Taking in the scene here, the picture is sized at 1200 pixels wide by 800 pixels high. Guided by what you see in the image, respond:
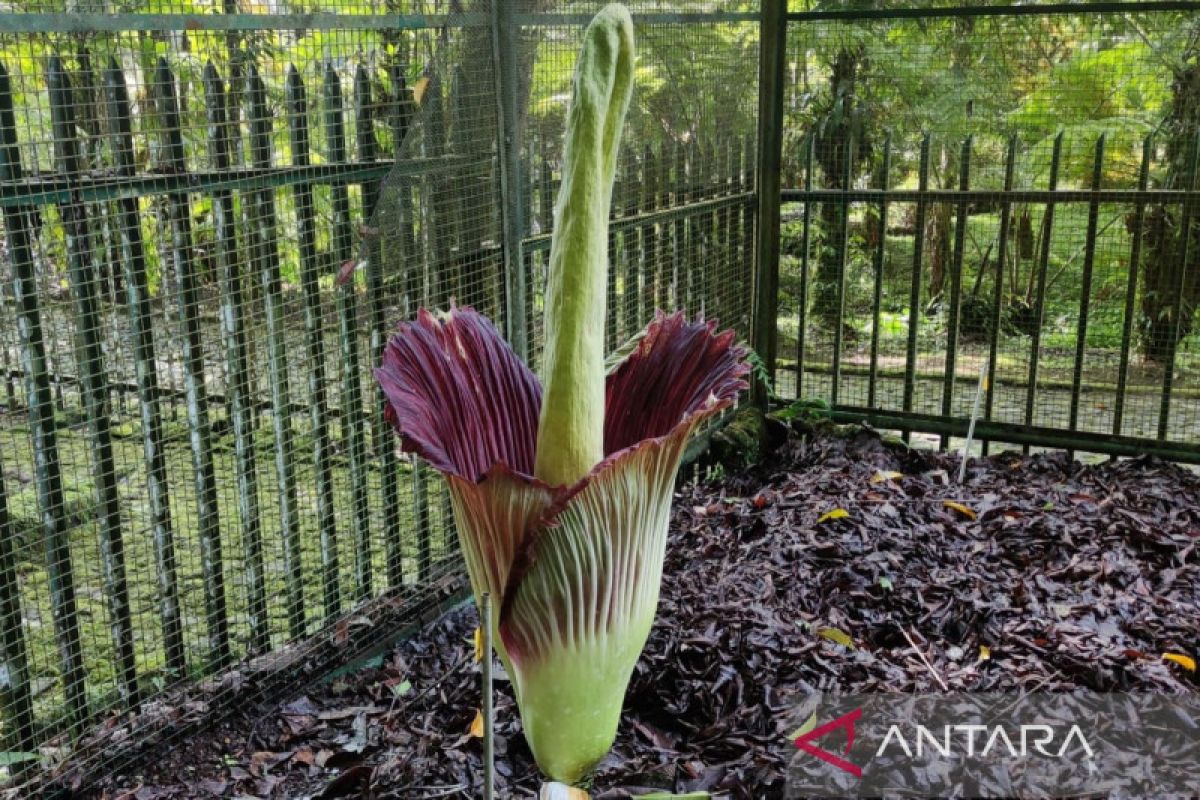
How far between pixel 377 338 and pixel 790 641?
1282mm

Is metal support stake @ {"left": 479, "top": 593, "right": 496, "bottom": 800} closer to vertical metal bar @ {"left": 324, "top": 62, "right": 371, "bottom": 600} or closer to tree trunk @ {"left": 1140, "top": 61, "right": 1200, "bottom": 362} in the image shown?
vertical metal bar @ {"left": 324, "top": 62, "right": 371, "bottom": 600}

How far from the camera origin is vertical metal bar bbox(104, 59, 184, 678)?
6.87 feet

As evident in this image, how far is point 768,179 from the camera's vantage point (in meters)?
4.57

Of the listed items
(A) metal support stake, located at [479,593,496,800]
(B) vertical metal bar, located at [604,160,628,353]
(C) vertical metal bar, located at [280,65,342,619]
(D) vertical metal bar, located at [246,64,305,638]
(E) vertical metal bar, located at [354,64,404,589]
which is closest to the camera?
(A) metal support stake, located at [479,593,496,800]

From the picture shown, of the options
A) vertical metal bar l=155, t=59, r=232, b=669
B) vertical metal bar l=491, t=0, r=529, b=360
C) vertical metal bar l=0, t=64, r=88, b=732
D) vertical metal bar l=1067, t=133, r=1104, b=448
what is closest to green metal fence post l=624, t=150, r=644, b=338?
vertical metal bar l=491, t=0, r=529, b=360

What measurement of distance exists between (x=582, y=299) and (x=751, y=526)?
2.51 m

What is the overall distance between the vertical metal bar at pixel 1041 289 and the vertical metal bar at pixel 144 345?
3.17 m

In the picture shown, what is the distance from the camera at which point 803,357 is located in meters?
4.72

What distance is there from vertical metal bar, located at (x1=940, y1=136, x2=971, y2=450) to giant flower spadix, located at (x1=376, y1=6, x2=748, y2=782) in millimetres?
3084

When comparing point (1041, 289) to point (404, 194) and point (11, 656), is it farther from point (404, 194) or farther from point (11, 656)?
point (11, 656)

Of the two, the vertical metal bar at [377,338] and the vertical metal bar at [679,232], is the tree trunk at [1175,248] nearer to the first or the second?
the vertical metal bar at [679,232]

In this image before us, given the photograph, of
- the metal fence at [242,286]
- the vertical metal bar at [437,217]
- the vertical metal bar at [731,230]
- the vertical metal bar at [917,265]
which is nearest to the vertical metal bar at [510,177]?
the metal fence at [242,286]

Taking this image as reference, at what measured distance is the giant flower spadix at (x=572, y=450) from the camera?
1.10 m

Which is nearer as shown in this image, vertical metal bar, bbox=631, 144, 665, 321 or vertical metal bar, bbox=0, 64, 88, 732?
vertical metal bar, bbox=0, 64, 88, 732
